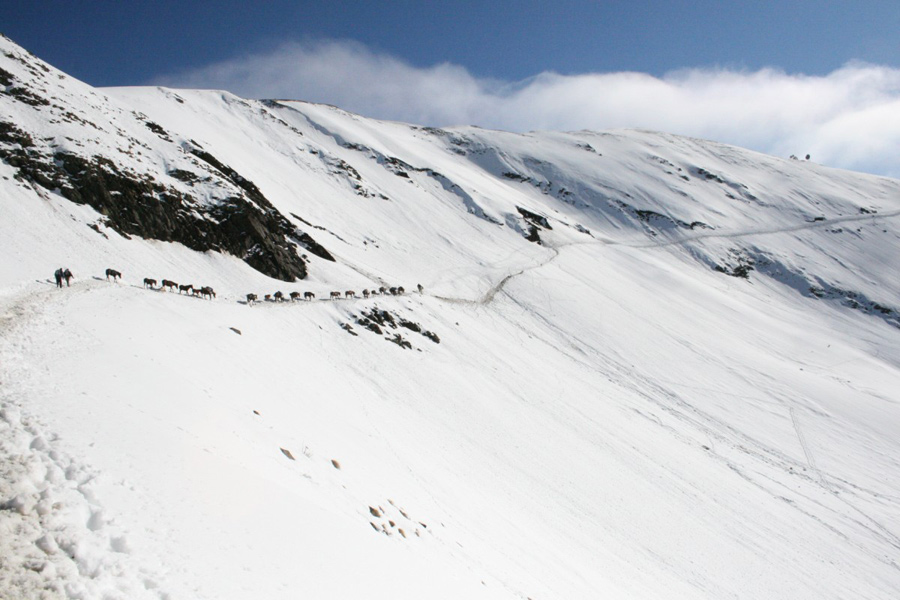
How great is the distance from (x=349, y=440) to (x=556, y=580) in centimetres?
886

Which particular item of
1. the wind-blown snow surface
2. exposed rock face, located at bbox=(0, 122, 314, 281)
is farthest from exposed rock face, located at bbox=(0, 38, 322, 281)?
the wind-blown snow surface

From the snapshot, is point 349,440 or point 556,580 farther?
point 349,440

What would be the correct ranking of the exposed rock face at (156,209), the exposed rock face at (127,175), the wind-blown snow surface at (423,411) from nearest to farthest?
the wind-blown snow surface at (423,411), the exposed rock face at (156,209), the exposed rock face at (127,175)

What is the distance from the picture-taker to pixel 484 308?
48.9 m

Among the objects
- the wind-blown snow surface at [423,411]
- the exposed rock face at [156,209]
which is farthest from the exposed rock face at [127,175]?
the wind-blown snow surface at [423,411]

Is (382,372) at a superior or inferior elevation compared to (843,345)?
inferior

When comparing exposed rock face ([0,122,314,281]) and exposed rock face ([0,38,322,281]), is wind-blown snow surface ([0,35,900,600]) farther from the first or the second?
exposed rock face ([0,122,314,281])

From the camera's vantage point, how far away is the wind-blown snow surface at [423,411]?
8219 mm

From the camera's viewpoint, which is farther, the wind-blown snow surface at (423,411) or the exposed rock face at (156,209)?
the exposed rock face at (156,209)

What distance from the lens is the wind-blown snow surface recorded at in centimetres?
822

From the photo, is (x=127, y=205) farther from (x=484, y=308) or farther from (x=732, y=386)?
(x=732, y=386)

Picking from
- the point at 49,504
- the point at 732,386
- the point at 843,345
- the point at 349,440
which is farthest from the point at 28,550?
the point at 843,345

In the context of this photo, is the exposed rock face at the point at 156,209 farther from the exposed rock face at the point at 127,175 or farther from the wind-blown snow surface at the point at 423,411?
the wind-blown snow surface at the point at 423,411

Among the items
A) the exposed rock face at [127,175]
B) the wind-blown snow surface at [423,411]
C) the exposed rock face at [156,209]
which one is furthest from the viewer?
the exposed rock face at [127,175]
